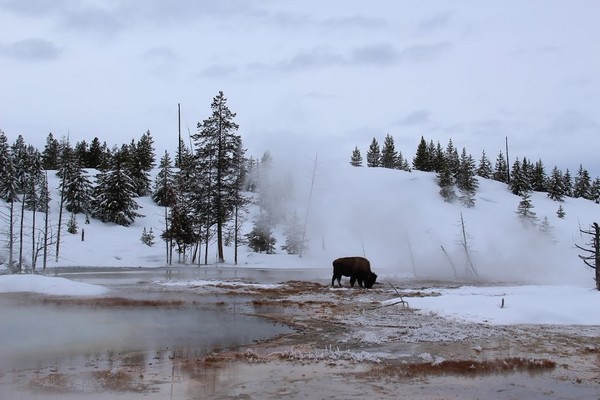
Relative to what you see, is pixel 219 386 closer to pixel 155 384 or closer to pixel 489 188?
pixel 155 384

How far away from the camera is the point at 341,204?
75.3 metres

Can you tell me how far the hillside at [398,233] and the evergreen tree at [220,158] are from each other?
6163 millimetres

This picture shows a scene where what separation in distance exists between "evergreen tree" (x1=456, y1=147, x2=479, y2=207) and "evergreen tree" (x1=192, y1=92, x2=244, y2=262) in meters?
50.2

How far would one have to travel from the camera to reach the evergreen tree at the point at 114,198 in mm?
69250

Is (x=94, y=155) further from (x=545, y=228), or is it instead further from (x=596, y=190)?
(x=596, y=190)

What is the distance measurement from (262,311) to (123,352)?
7.94m

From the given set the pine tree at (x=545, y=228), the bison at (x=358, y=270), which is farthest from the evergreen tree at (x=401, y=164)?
the bison at (x=358, y=270)

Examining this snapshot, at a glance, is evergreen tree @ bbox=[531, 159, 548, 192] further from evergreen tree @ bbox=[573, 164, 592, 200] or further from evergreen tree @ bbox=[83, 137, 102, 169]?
evergreen tree @ bbox=[83, 137, 102, 169]

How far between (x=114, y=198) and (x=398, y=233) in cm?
3593

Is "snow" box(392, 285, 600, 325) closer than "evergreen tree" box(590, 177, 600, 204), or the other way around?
"snow" box(392, 285, 600, 325)

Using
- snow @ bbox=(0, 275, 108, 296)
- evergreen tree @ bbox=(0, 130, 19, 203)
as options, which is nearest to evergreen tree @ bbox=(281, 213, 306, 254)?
evergreen tree @ bbox=(0, 130, 19, 203)

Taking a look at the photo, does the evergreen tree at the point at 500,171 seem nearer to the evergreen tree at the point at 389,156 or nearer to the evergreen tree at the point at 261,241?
the evergreen tree at the point at 389,156

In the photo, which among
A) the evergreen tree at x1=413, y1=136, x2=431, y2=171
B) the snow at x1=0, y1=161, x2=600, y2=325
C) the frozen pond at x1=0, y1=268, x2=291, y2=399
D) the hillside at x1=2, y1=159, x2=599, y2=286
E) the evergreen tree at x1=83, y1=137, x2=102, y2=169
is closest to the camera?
the frozen pond at x1=0, y1=268, x2=291, y2=399

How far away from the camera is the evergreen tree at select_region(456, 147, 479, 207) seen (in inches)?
3521
